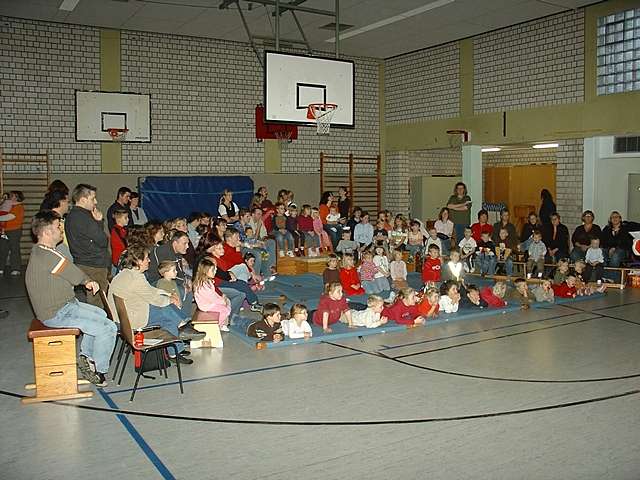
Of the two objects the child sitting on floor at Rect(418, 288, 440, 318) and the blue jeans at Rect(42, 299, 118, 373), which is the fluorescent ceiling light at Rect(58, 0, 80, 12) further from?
the child sitting on floor at Rect(418, 288, 440, 318)

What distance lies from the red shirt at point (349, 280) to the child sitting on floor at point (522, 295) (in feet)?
8.65

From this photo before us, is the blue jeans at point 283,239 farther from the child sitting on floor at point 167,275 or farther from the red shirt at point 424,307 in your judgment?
the child sitting on floor at point 167,275

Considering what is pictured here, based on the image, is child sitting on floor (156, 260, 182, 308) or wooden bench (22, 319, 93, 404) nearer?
wooden bench (22, 319, 93, 404)

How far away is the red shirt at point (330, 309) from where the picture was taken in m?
8.80

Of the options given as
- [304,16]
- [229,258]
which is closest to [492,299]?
[229,258]

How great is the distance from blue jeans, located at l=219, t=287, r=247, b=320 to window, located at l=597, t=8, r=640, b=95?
32.2 feet

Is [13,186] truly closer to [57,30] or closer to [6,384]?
[57,30]

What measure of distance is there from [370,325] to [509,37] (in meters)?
A: 10.4

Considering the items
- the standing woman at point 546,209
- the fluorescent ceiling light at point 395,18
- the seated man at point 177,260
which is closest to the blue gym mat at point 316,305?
the seated man at point 177,260

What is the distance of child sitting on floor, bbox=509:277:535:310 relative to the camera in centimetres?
1043

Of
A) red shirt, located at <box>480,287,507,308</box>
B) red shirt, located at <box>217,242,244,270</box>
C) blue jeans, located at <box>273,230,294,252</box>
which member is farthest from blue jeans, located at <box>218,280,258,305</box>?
blue jeans, located at <box>273,230,294,252</box>

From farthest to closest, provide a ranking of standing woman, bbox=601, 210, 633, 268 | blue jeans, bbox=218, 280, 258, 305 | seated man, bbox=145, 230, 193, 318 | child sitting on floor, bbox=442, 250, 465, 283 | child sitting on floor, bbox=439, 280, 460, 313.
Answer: standing woman, bbox=601, 210, 633, 268 < child sitting on floor, bbox=442, 250, 465, 283 < child sitting on floor, bbox=439, 280, 460, 313 < blue jeans, bbox=218, 280, 258, 305 < seated man, bbox=145, 230, 193, 318

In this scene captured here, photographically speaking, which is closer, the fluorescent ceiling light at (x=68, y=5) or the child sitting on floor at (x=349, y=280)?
the child sitting on floor at (x=349, y=280)

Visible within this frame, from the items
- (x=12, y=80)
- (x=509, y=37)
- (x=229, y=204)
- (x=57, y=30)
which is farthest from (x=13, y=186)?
(x=509, y=37)
